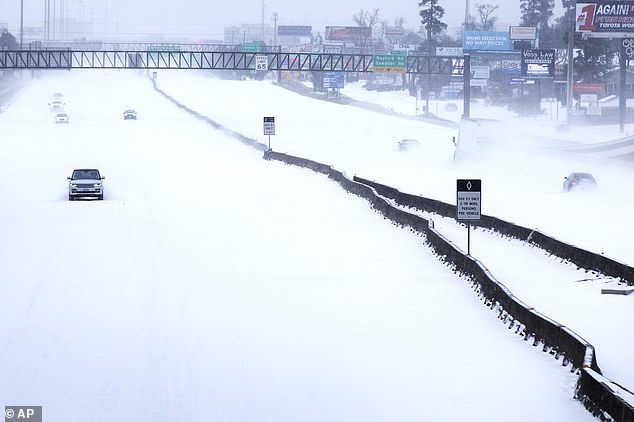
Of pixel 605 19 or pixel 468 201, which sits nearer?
pixel 468 201

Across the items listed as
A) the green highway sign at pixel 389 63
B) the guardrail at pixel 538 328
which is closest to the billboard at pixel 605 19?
the green highway sign at pixel 389 63

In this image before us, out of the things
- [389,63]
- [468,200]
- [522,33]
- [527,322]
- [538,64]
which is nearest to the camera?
[527,322]

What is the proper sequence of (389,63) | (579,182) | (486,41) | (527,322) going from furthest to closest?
(486,41)
(389,63)
(579,182)
(527,322)

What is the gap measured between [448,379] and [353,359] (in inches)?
77.1

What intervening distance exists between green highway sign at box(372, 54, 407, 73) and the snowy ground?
49176mm

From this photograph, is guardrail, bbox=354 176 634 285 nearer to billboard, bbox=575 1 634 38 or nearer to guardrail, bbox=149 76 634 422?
guardrail, bbox=149 76 634 422

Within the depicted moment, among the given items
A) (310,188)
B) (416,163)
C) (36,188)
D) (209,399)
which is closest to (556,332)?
(209,399)

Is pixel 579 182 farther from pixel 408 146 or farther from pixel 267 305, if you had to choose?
pixel 408 146

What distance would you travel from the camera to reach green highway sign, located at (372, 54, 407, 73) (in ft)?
355

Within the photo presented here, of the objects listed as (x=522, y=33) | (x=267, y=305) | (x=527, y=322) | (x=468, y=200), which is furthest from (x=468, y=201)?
(x=522, y=33)

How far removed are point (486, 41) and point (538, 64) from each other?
13.7 metres

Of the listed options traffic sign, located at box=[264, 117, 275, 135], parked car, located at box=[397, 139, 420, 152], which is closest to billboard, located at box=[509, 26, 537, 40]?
parked car, located at box=[397, 139, 420, 152]

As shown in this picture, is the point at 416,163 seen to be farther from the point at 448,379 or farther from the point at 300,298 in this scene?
the point at 448,379

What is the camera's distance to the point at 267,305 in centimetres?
2403
